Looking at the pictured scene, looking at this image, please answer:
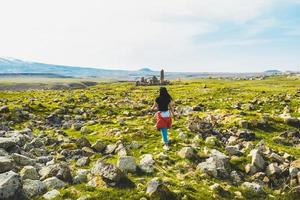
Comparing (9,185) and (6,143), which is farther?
(6,143)

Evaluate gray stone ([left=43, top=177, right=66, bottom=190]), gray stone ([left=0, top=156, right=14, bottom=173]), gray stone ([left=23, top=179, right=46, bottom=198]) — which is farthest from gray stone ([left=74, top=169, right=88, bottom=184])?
gray stone ([left=0, top=156, right=14, bottom=173])

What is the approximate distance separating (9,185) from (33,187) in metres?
0.92

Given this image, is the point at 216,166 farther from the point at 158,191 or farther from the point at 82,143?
the point at 82,143

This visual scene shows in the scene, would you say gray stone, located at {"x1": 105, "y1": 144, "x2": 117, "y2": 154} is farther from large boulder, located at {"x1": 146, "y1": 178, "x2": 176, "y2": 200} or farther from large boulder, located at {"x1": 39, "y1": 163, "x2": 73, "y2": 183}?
large boulder, located at {"x1": 146, "y1": 178, "x2": 176, "y2": 200}

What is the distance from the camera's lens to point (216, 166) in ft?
54.2

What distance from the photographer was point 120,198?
12.8 meters

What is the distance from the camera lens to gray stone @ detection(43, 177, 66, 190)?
43.4 ft

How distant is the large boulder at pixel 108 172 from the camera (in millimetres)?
13914

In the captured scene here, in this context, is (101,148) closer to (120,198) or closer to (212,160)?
(212,160)

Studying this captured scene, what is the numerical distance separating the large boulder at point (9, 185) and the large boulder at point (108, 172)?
2.91 meters

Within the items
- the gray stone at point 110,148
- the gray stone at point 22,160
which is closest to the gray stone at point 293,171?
the gray stone at point 110,148

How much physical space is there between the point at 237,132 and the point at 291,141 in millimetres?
3032

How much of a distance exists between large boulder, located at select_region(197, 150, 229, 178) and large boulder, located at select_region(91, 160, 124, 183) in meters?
3.84

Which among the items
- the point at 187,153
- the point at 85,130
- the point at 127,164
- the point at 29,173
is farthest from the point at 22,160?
the point at 85,130
